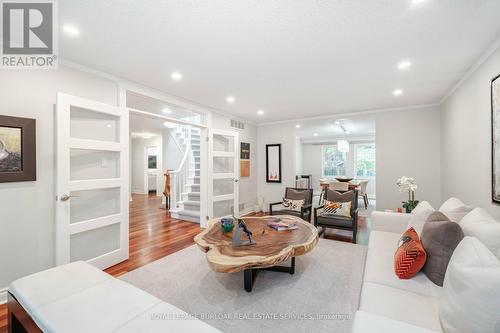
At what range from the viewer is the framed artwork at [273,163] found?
19.9 ft

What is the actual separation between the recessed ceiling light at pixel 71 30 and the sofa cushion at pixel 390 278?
3.22 metres

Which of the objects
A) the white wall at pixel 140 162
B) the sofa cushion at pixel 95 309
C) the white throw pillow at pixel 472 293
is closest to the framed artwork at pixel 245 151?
the sofa cushion at pixel 95 309

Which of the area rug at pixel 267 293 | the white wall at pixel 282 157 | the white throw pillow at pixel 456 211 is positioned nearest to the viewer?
the area rug at pixel 267 293

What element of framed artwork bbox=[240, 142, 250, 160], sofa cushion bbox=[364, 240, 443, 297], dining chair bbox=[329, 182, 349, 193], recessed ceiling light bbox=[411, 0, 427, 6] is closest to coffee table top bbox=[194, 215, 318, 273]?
sofa cushion bbox=[364, 240, 443, 297]

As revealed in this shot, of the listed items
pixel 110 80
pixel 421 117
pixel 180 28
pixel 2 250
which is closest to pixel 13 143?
pixel 2 250

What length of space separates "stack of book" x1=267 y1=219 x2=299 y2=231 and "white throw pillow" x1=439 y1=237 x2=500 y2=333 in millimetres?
1707

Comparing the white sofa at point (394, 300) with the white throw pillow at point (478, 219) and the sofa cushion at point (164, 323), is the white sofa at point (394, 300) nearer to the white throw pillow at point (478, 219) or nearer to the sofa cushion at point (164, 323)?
the white throw pillow at point (478, 219)

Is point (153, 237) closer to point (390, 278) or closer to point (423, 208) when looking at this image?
point (390, 278)

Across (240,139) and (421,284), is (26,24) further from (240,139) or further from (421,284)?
(240,139)

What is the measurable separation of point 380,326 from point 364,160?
29.9 feet

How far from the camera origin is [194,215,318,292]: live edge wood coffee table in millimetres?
1862

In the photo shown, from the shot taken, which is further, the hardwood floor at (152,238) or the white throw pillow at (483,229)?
the hardwood floor at (152,238)

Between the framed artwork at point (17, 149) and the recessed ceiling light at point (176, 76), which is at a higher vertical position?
the recessed ceiling light at point (176, 76)

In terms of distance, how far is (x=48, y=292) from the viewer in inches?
55.5
